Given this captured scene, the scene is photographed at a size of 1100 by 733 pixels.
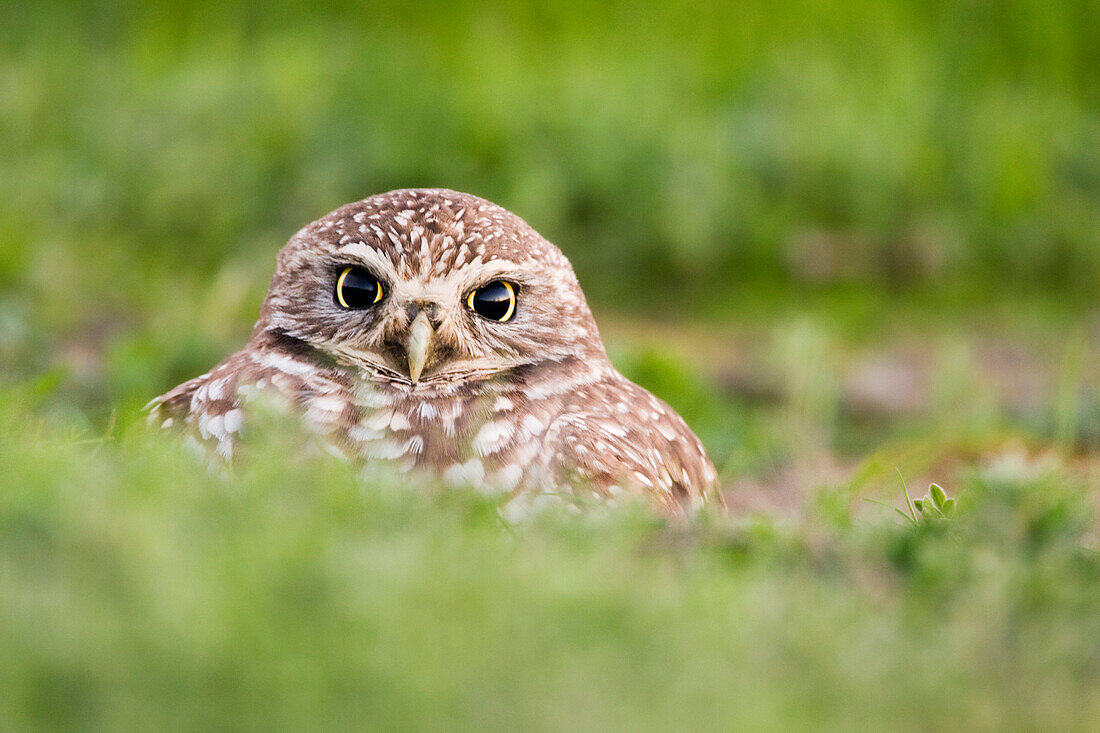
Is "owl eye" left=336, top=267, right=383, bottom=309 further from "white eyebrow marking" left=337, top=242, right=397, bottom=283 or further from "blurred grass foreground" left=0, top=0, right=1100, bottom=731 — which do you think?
"blurred grass foreground" left=0, top=0, right=1100, bottom=731

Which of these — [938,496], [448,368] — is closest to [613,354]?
[448,368]

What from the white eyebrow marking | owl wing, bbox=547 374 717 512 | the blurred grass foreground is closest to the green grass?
the blurred grass foreground

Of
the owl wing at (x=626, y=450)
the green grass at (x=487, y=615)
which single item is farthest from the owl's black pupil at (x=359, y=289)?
the green grass at (x=487, y=615)

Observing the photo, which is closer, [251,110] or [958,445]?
[958,445]

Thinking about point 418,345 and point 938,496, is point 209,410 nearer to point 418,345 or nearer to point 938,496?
point 418,345

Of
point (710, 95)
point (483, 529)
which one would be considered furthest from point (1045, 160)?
point (483, 529)

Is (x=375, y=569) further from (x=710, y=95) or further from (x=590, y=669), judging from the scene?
(x=710, y=95)

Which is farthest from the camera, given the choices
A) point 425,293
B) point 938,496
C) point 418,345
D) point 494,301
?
point 494,301

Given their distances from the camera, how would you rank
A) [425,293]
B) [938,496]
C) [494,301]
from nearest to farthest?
[938,496] < [425,293] < [494,301]
